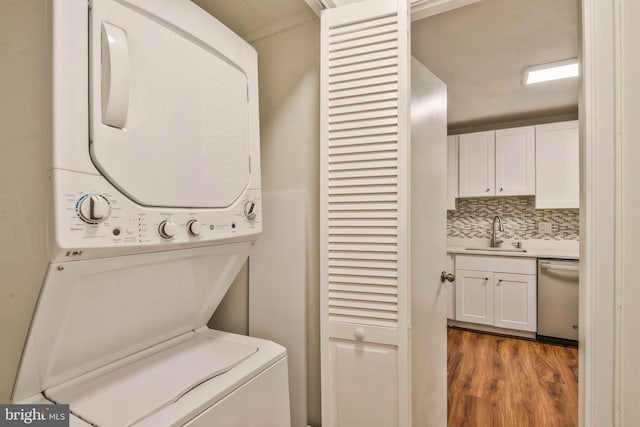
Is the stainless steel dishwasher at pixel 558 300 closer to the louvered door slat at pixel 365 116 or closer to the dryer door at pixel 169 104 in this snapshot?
the louvered door slat at pixel 365 116

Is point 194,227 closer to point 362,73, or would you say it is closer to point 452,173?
point 362,73

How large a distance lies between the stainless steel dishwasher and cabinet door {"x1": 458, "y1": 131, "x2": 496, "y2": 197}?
1011 mm

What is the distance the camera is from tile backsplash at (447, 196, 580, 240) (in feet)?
11.8

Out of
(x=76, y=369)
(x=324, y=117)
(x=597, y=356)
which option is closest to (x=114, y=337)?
(x=76, y=369)

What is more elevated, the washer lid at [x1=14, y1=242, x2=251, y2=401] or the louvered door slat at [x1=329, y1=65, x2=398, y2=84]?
the louvered door slat at [x1=329, y1=65, x2=398, y2=84]

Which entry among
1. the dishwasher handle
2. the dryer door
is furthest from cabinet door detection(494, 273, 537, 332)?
the dryer door

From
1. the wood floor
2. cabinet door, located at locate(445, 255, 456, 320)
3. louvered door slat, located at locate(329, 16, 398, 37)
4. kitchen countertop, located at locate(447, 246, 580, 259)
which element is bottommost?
the wood floor

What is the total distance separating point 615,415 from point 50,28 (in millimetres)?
1779

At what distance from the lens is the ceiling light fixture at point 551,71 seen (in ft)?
7.60

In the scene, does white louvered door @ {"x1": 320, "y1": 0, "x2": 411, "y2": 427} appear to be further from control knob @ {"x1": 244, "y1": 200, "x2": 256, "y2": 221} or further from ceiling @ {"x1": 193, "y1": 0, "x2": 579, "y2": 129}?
ceiling @ {"x1": 193, "y1": 0, "x2": 579, "y2": 129}

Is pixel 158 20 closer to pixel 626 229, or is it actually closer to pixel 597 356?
pixel 626 229

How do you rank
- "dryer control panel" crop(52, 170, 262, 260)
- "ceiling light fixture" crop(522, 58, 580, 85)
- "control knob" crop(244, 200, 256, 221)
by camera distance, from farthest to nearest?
"ceiling light fixture" crop(522, 58, 580, 85) → "control knob" crop(244, 200, 256, 221) → "dryer control panel" crop(52, 170, 262, 260)

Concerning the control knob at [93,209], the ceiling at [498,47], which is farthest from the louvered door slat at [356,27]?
the control knob at [93,209]

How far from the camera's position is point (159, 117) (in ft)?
2.81
